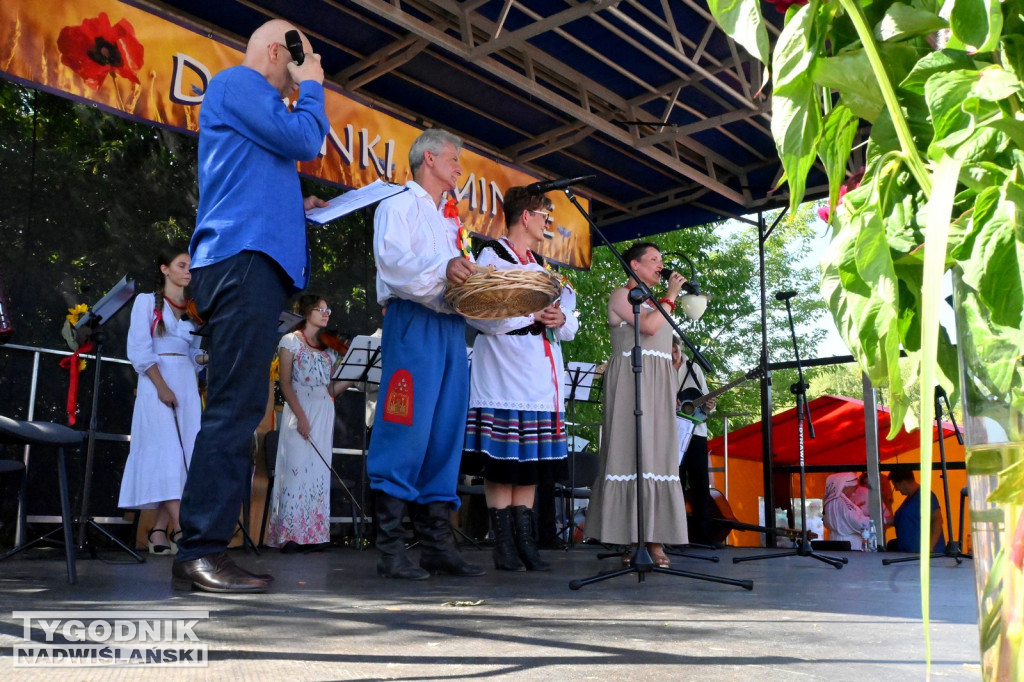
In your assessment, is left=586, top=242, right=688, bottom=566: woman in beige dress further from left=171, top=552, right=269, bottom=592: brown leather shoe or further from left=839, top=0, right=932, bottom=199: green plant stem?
left=839, top=0, right=932, bottom=199: green plant stem

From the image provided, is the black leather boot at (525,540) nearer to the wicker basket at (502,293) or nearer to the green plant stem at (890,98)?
the wicker basket at (502,293)

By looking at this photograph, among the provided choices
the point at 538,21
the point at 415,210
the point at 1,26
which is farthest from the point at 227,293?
the point at 538,21

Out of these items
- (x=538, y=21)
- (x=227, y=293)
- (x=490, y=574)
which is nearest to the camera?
(x=227, y=293)

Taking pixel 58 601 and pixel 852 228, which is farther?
pixel 58 601

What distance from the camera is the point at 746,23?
45cm

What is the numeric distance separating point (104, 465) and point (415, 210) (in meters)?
3.90

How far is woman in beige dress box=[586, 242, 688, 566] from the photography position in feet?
14.1

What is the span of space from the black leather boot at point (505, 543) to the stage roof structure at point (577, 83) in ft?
8.61

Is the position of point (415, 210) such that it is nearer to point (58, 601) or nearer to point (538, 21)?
point (58, 601)

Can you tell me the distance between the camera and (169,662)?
1.54 m

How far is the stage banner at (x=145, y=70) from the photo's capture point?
4840 millimetres

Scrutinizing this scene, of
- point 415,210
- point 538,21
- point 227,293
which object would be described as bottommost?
point 227,293

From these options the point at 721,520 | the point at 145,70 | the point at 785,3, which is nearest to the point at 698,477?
the point at 721,520

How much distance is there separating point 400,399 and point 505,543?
96 cm
